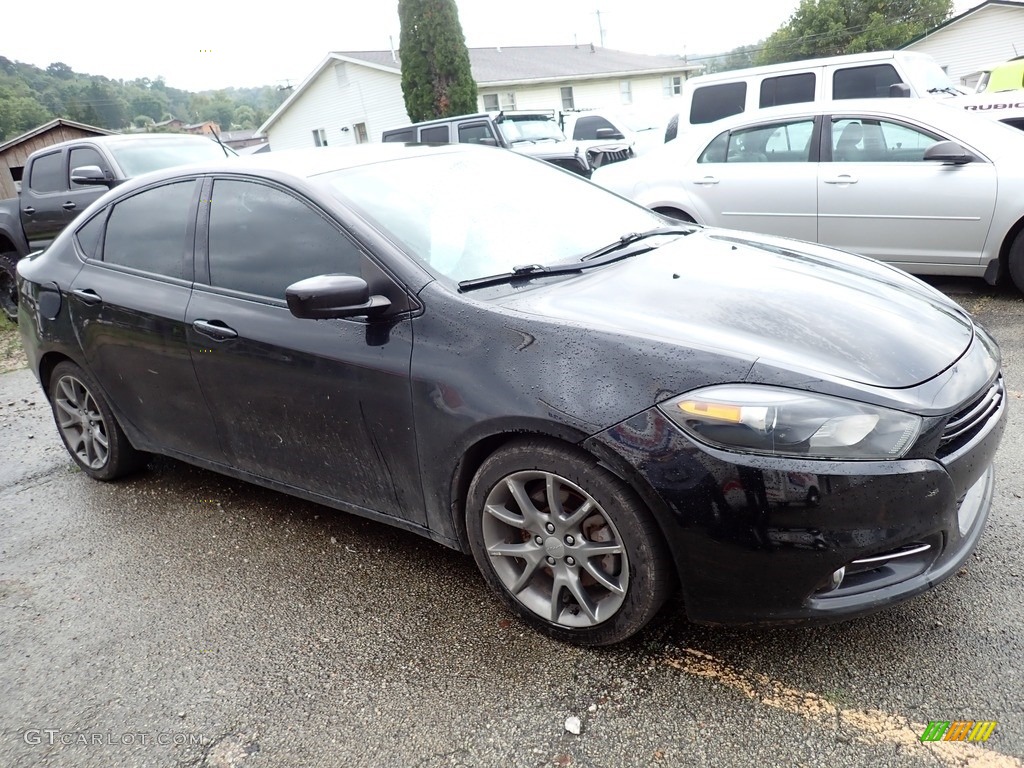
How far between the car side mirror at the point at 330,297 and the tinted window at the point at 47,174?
315 inches

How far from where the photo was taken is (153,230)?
139 inches

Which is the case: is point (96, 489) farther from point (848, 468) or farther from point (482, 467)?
point (848, 468)

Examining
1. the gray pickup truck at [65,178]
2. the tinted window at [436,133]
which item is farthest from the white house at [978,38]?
the gray pickup truck at [65,178]

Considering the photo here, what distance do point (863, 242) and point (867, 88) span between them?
11.8 feet

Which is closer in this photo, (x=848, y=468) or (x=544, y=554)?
(x=848, y=468)

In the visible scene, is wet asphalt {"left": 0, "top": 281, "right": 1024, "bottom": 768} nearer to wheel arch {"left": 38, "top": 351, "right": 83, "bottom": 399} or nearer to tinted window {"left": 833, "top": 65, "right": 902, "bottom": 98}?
wheel arch {"left": 38, "top": 351, "right": 83, "bottom": 399}

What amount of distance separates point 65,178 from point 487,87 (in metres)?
23.8

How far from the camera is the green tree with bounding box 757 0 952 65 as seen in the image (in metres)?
40.1

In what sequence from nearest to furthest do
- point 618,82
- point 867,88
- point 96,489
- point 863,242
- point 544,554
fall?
point 544,554
point 96,489
point 863,242
point 867,88
point 618,82

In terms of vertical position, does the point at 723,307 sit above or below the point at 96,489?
above

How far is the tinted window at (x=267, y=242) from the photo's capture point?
9.32 ft

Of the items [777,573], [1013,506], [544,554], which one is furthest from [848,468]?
[1013,506]

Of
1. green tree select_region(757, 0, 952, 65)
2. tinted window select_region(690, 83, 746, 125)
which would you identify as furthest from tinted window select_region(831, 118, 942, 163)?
green tree select_region(757, 0, 952, 65)

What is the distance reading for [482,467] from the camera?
8.15ft
